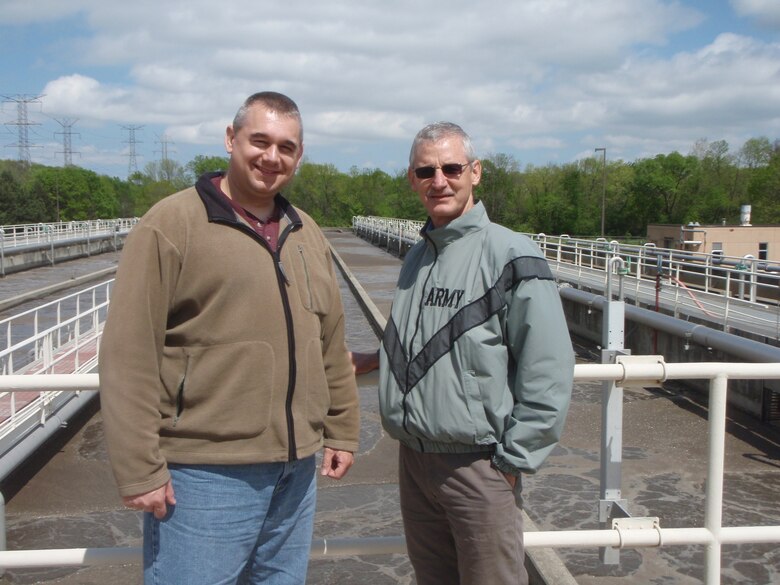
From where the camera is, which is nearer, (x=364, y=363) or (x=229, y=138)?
(x=229, y=138)

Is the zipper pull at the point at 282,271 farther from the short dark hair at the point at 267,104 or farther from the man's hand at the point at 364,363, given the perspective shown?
the man's hand at the point at 364,363

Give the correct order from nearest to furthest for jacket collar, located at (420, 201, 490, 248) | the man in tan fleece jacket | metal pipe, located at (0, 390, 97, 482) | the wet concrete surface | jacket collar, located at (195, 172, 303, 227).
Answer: the man in tan fleece jacket, jacket collar, located at (195, 172, 303, 227), jacket collar, located at (420, 201, 490, 248), the wet concrete surface, metal pipe, located at (0, 390, 97, 482)

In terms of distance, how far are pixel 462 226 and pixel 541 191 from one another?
9675cm

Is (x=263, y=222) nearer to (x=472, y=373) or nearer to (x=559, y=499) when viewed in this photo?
(x=472, y=373)

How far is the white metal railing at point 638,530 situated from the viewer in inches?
99.4

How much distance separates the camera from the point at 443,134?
2461 millimetres

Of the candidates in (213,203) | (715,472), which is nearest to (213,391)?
(213,203)

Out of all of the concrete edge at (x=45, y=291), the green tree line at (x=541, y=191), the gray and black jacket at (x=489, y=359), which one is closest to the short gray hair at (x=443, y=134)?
the gray and black jacket at (x=489, y=359)

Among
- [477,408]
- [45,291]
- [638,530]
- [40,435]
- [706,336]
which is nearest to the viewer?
[477,408]

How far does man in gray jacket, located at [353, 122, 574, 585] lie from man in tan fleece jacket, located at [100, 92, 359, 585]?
342 mm

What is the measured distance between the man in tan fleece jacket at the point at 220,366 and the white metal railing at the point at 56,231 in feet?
86.5

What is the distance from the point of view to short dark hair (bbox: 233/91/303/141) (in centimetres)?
222

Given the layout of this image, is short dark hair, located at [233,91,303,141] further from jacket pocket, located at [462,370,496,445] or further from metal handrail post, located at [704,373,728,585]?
metal handrail post, located at [704,373,728,585]

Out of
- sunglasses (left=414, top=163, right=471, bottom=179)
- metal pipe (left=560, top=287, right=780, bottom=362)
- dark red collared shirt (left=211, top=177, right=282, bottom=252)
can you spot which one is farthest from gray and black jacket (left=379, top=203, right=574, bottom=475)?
metal pipe (left=560, top=287, right=780, bottom=362)
